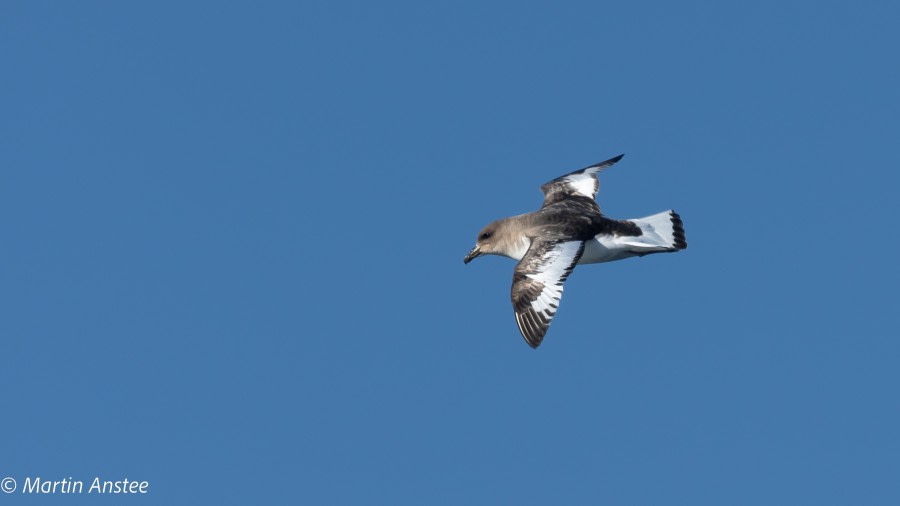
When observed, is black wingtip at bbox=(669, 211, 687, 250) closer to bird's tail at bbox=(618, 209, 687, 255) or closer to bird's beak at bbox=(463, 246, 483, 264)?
bird's tail at bbox=(618, 209, 687, 255)

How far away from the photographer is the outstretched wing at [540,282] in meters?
20.6

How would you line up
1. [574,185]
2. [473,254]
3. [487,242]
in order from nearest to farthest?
[487,242] → [473,254] → [574,185]

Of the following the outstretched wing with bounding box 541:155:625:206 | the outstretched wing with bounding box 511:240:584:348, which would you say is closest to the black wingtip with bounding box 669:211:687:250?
the outstretched wing with bounding box 511:240:584:348

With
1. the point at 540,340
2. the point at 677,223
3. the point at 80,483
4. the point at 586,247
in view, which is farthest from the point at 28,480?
the point at 677,223

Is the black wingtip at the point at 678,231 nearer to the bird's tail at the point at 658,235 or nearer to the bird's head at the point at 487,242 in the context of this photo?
the bird's tail at the point at 658,235

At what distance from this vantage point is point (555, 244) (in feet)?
73.2

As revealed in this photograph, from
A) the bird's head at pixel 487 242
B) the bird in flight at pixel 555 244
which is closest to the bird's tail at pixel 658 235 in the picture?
the bird in flight at pixel 555 244

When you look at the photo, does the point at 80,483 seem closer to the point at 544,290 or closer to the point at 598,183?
the point at 544,290

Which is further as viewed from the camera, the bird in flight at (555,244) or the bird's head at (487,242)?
the bird's head at (487,242)

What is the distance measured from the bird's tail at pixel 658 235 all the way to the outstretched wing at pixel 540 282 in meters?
1.09

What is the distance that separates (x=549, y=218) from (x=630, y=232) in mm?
1461

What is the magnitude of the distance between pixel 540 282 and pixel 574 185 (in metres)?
5.62

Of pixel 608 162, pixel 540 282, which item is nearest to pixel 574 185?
pixel 608 162

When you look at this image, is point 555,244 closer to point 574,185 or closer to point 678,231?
point 678,231
